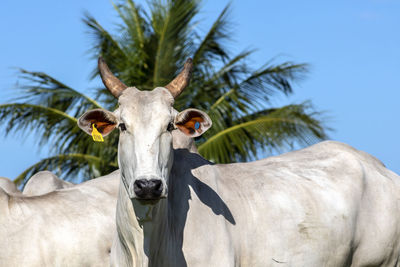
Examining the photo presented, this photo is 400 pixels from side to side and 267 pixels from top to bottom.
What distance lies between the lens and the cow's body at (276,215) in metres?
5.40

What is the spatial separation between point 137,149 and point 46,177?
477 cm

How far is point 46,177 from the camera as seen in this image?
9.52 m

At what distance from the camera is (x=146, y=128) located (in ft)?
16.8

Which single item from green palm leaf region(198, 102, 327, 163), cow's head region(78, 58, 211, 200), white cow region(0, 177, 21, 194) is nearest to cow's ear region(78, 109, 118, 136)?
cow's head region(78, 58, 211, 200)

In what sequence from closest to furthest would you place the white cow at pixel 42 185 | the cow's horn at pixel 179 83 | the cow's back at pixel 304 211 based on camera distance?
the cow's horn at pixel 179 83
the cow's back at pixel 304 211
the white cow at pixel 42 185

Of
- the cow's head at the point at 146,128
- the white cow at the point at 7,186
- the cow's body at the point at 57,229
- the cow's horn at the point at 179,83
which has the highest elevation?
the cow's horn at the point at 179,83

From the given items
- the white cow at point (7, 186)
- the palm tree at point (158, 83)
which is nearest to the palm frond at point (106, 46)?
the palm tree at point (158, 83)

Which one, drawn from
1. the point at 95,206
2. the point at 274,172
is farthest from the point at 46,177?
the point at 274,172

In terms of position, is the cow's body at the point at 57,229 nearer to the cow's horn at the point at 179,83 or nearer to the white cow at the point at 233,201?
the white cow at the point at 233,201

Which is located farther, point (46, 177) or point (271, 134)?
point (271, 134)

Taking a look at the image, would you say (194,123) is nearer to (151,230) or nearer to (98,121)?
(98,121)

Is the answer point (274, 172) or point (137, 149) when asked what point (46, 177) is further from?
point (137, 149)

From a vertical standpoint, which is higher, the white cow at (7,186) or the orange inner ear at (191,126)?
the orange inner ear at (191,126)

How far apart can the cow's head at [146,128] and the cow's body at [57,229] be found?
2052 mm
